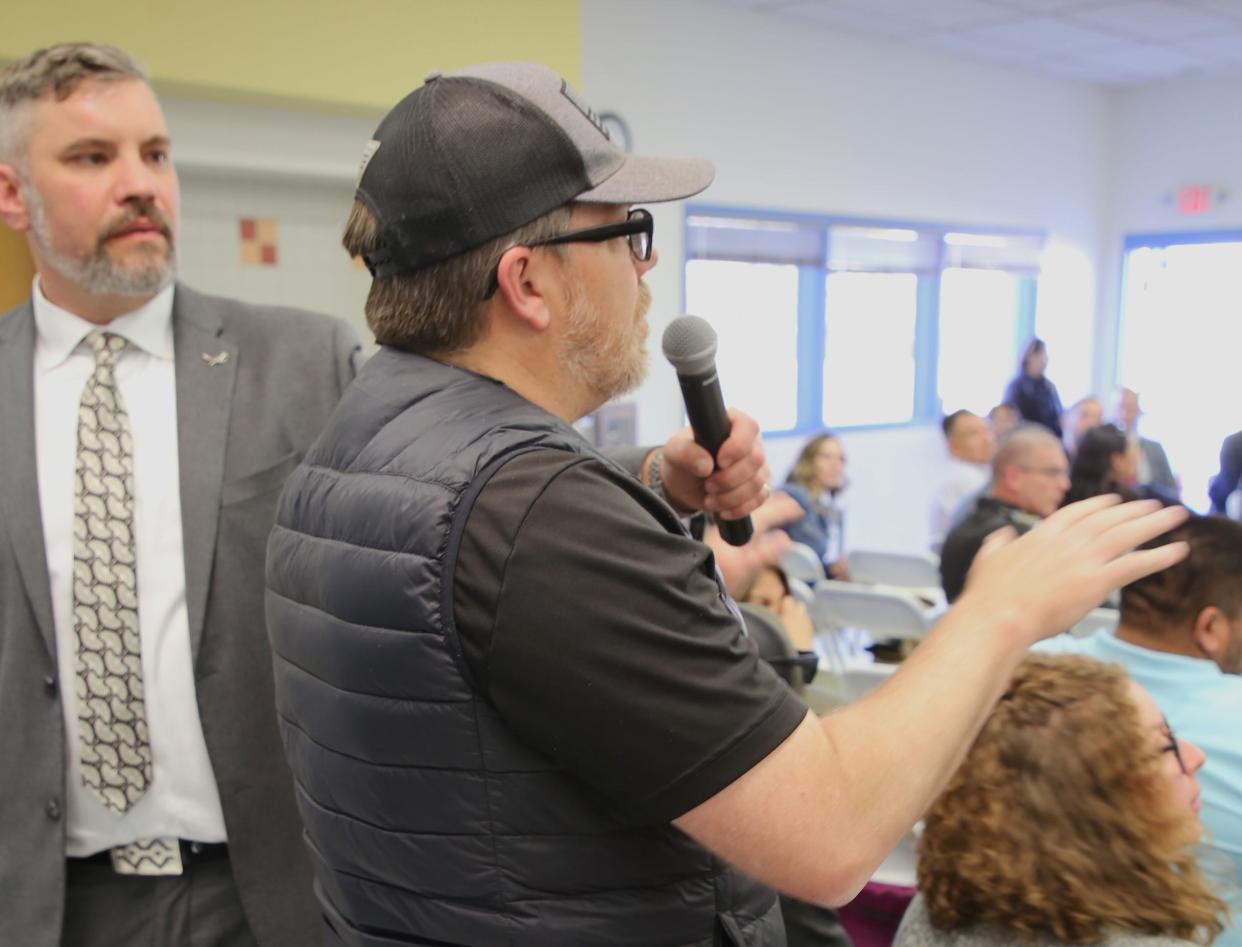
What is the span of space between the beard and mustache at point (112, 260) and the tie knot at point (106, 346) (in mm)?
71

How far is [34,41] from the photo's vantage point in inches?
134

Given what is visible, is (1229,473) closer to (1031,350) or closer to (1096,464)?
(1031,350)

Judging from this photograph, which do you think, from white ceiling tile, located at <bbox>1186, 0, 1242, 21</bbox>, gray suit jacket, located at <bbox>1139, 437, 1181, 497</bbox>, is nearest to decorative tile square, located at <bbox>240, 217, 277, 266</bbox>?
gray suit jacket, located at <bbox>1139, 437, 1181, 497</bbox>

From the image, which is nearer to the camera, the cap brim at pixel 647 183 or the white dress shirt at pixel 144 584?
the cap brim at pixel 647 183

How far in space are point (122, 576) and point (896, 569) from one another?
4.15 m

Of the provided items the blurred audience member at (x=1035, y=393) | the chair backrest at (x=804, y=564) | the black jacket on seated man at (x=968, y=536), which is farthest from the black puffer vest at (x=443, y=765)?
the blurred audience member at (x=1035, y=393)

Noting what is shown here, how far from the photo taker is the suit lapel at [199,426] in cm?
146

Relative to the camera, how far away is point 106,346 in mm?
1526

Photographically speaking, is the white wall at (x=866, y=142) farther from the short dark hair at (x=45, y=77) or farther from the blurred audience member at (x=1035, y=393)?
the short dark hair at (x=45, y=77)

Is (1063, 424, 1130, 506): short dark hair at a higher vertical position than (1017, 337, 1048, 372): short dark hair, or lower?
lower

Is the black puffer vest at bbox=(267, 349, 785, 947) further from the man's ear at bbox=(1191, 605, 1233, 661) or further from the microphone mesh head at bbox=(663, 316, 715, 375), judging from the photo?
the man's ear at bbox=(1191, 605, 1233, 661)

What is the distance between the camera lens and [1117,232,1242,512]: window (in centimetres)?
884

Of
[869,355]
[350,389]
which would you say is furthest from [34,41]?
[869,355]

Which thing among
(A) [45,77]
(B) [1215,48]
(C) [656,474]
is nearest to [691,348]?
(C) [656,474]
